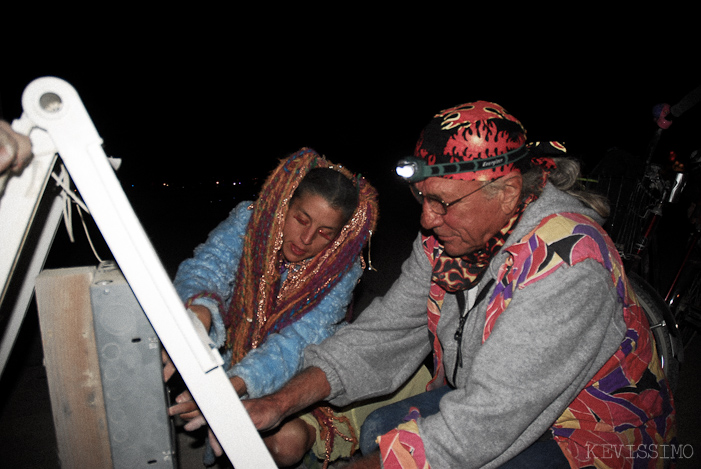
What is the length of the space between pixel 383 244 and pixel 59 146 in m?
6.60

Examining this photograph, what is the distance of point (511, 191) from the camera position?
1.38 meters

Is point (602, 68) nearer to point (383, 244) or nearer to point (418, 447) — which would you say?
point (383, 244)

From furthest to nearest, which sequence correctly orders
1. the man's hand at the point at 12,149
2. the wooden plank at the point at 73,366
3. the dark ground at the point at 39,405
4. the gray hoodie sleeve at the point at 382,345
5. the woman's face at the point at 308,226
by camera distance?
the dark ground at the point at 39,405 < the woman's face at the point at 308,226 < the gray hoodie sleeve at the point at 382,345 < the wooden plank at the point at 73,366 < the man's hand at the point at 12,149

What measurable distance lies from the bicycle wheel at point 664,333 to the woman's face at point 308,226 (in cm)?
189

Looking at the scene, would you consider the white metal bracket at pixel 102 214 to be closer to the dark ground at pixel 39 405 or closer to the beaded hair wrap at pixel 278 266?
the beaded hair wrap at pixel 278 266

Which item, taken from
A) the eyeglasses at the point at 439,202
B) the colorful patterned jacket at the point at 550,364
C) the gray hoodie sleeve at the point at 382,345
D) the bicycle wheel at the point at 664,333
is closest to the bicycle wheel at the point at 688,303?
the bicycle wheel at the point at 664,333

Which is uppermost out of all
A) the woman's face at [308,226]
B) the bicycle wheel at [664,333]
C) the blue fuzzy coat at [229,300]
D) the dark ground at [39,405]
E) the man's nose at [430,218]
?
the man's nose at [430,218]

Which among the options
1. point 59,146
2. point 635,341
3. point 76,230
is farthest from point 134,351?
point 76,230

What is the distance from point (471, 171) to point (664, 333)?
190 centimetres

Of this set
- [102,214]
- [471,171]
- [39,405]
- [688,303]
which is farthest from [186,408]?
[688,303]

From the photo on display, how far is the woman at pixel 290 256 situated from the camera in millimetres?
2055

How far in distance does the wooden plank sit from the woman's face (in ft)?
3.91

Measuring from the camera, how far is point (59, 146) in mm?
649

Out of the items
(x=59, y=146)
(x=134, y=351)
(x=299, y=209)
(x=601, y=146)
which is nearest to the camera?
(x=59, y=146)
